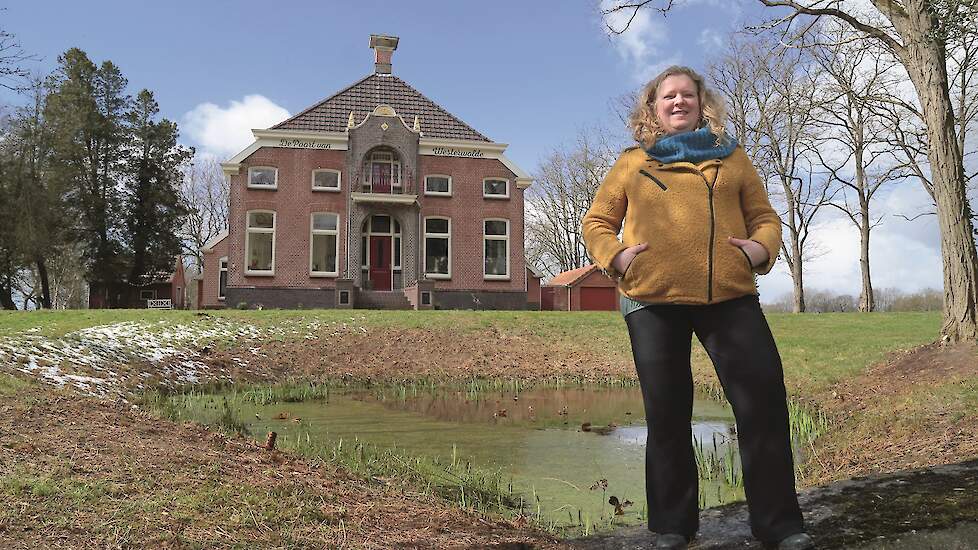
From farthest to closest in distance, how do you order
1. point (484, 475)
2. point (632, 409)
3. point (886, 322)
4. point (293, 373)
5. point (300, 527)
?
point (886, 322) < point (293, 373) < point (632, 409) < point (484, 475) < point (300, 527)

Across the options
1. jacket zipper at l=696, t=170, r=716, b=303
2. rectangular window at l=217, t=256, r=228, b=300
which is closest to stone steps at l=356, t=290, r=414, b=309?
rectangular window at l=217, t=256, r=228, b=300

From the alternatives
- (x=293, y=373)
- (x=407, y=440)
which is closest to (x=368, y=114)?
(x=293, y=373)

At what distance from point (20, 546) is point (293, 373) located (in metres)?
8.92

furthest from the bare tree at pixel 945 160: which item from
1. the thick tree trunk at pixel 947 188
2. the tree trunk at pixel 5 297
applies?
the tree trunk at pixel 5 297

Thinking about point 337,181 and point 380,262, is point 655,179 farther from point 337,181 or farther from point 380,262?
point 337,181

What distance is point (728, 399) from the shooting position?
224 cm

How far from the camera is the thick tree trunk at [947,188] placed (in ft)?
24.8

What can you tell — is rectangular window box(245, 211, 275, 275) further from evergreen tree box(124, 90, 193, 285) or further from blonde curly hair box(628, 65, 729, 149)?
blonde curly hair box(628, 65, 729, 149)

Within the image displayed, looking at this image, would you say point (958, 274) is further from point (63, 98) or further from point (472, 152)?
point (63, 98)

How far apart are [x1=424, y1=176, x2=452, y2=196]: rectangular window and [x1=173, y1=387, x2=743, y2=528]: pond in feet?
43.8

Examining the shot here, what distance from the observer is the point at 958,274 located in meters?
7.59

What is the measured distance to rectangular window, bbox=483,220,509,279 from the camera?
22688 millimetres

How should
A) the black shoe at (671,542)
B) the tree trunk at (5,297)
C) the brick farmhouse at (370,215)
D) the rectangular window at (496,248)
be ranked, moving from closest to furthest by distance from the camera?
the black shoe at (671,542) < the brick farmhouse at (370,215) < the rectangular window at (496,248) < the tree trunk at (5,297)

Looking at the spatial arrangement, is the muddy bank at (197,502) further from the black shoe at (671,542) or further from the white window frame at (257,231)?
the white window frame at (257,231)
